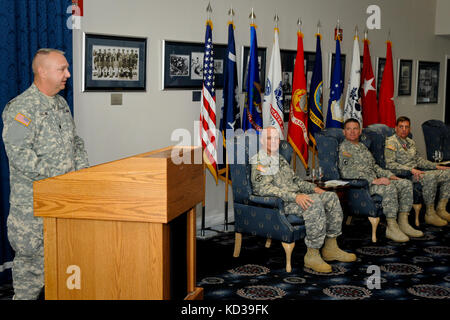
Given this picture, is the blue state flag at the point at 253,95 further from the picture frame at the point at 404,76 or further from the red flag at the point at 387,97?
the picture frame at the point at 404,76

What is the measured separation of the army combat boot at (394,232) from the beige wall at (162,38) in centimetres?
190

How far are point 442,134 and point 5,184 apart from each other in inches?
222

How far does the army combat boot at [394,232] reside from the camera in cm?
556

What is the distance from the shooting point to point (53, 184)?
7.75 ft

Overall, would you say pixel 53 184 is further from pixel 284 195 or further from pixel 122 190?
pixel 284 195

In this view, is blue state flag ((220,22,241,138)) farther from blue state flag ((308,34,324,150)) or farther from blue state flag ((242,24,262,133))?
blue state flag ((308,34,324,150))

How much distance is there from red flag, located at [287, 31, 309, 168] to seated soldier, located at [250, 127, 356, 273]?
1.81 m

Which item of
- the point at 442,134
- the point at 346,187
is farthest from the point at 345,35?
the point at 346,187

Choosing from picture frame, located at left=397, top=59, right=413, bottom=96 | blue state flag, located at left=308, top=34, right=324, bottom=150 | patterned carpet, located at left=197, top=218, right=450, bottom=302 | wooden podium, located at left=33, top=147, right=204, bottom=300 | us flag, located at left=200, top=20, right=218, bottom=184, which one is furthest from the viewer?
picture frame, located at left=397, top=59, right=413, bottom=96

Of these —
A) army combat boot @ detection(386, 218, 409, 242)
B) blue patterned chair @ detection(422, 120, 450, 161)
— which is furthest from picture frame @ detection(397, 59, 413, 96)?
army combat boot @ detection(386, 218, 409, 242)

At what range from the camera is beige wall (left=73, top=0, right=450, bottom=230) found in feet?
16.1

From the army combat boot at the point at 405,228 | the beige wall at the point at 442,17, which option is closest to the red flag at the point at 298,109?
the army combat boot at the point at 405,228

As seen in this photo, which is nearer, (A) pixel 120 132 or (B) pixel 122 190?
(B) pixel 122 190
